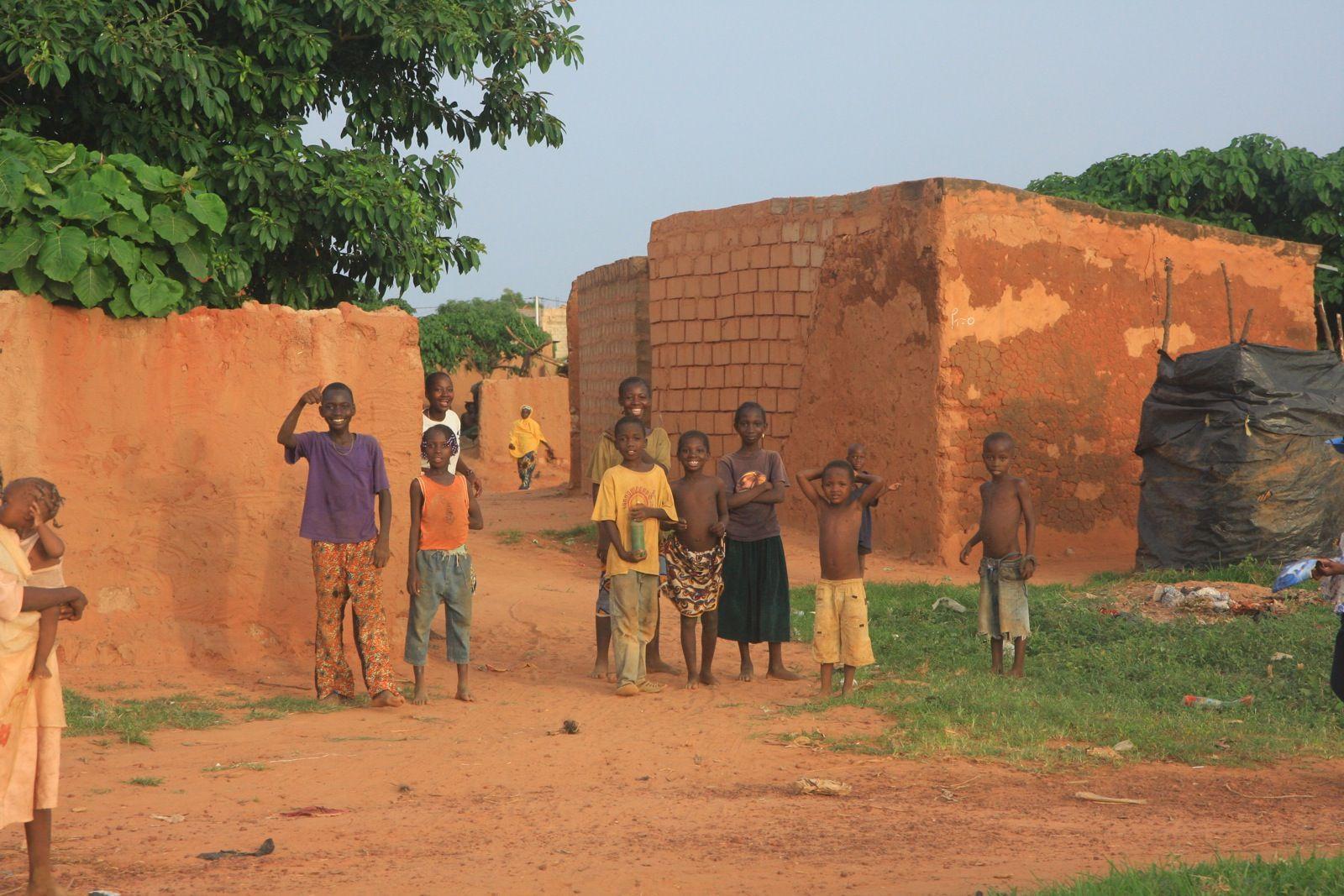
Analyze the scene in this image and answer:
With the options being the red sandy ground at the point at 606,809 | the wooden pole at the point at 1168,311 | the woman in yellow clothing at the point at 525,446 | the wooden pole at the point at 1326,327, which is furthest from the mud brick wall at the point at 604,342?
the red sandy ground at the point at 606,809

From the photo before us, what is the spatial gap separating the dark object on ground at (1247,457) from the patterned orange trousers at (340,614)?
6.44 m

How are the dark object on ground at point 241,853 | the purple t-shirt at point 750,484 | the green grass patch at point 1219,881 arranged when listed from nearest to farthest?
the green grass patch at point 1219,881, the dark object on ground at point 241,853, the purple t-shirt at point 750,484

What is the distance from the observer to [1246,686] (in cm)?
670

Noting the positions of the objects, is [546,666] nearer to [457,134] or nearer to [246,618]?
[246,618]

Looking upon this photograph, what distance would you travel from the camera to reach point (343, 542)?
22.0 ft

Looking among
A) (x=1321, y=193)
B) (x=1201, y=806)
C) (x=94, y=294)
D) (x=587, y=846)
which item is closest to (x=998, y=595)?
(x=1201, y=806)

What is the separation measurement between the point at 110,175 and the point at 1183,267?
31.2ft

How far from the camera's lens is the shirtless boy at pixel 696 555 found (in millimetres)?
7156

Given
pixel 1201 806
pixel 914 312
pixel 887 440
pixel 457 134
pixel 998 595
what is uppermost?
pixel 457 134

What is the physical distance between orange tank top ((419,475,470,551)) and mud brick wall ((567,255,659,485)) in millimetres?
7293

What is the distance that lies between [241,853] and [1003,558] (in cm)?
418

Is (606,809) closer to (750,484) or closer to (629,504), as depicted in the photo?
(629,504)

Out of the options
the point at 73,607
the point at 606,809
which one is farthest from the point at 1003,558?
the point at 73,607

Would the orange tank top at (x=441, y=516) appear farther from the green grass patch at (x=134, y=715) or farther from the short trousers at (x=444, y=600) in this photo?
the green grass patch at (x=134, y=715)
